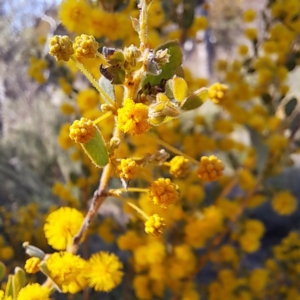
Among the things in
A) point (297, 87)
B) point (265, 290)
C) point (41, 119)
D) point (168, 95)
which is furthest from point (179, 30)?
point (297, 87)

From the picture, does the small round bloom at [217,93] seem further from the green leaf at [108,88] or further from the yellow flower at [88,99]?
the yellow flower at [88,99]

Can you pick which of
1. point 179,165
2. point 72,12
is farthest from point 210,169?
point 72,12

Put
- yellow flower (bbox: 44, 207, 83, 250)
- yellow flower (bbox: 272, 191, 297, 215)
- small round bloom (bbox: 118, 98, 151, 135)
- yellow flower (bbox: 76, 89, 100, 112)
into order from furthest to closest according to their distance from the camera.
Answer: yellow flower (bbox: 272, 191, 297, 215), yellow flower (bbox: 76, 89, 100, 112), yellow flower (bbox: 44, 207, 83, 250), small round bloom (bbox: 118, 98, 151, 135)

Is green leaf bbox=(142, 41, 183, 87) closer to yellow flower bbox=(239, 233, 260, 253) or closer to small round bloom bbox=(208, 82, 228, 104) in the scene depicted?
small round bloom bbox=(208, 82, 228, 104)

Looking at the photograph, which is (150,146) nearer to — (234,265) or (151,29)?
(151,29)

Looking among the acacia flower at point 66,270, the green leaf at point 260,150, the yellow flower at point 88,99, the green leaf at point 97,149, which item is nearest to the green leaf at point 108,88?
the green leaf at point 97,149

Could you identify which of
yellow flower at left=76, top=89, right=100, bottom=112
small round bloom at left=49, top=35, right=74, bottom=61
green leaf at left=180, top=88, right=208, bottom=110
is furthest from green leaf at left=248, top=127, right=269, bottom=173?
small round bloom at left=49, top=35, right=74, bottom=61

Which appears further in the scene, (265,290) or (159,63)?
(265,290)
